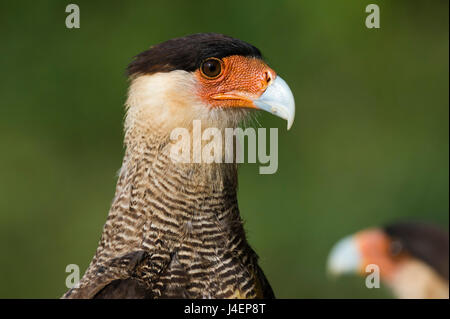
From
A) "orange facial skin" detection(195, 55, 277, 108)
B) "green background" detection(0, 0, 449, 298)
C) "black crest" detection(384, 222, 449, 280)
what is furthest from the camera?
"green background" detection(0, 0, 449, 298)

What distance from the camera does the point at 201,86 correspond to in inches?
74.6

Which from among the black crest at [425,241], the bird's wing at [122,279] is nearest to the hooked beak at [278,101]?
the bird's wing at [122,279]

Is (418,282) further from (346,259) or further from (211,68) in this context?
(211,68)

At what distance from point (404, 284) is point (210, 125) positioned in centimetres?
247

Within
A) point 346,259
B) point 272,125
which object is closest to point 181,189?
point 346,259

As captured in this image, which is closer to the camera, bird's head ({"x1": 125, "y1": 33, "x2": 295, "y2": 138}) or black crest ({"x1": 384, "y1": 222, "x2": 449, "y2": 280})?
bird's head ({"x1": 125, "y1": 33, "x2": 295, "y2": 138})

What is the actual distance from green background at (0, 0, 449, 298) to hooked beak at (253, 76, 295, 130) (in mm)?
2545

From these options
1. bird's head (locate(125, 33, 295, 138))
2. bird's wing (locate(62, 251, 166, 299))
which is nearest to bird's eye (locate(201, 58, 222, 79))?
bird's head (locate(125, 33, 295, 138))

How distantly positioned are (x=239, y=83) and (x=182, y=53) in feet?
0.74

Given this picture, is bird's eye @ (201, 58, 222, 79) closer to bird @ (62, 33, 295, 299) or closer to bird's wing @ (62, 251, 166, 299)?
bird @ (62, 33, 295, 299)

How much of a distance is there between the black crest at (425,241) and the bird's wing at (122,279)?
2317mm

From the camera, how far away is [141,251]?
5.47 ft

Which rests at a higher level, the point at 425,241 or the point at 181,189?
the point at 181,189

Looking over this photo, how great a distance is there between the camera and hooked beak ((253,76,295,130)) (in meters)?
1.83
